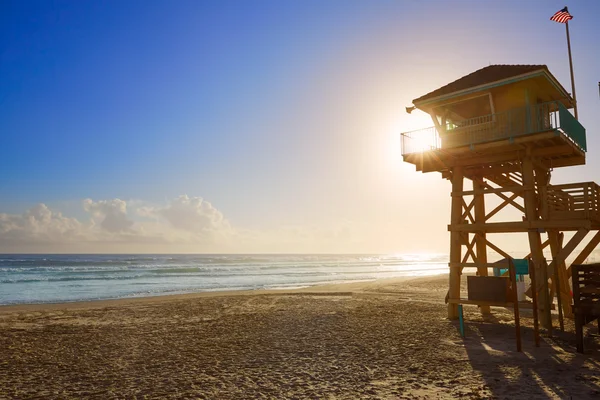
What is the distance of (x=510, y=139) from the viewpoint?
14.2 meters

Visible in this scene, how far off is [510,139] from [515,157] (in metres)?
1.18

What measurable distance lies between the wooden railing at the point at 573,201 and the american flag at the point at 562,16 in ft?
26.2

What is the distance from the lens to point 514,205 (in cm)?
1580

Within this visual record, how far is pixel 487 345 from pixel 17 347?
1370cm

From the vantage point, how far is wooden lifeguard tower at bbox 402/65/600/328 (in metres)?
13.9

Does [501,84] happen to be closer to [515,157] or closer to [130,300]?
[515,157]

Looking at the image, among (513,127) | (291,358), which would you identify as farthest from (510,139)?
(291,358)

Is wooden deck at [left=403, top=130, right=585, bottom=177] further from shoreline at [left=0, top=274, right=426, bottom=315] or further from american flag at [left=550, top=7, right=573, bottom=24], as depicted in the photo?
shoreline at [left=0, top=274, right=426, bottom=315]

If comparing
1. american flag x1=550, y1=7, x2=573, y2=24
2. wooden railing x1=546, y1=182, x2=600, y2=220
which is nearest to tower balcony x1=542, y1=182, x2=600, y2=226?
wooden railing x1=546, y1=182, x2=600, y2=220

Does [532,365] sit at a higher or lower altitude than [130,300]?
higher

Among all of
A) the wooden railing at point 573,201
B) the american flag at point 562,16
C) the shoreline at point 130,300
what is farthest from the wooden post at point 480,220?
the shoreline at point 130,300

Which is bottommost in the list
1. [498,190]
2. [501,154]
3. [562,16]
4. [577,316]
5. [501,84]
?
[577,316]

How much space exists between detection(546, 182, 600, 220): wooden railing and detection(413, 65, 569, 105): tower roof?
4.09 metres

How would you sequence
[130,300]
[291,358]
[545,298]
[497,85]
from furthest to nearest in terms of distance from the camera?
[130,300], [497,85], [545,298], [291,358]
